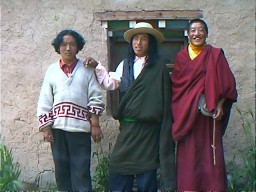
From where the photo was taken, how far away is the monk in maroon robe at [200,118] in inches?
167

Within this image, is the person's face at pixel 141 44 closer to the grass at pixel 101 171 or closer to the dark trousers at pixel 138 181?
the dark trousers at pixel 138 181

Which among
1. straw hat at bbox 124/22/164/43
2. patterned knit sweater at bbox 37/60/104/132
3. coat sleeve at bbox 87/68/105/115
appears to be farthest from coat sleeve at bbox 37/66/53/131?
straw hat at bbox 124/22/164/43

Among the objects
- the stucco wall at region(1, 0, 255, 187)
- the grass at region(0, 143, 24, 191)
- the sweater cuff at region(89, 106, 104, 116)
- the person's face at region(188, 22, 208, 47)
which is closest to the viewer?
the person's face at region(188, 22, 208, 47)

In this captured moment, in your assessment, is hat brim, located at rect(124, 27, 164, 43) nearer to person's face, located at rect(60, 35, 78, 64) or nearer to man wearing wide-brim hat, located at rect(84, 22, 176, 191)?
man wearing wide-brim hat, located at rect(84, 22, 176, 191)

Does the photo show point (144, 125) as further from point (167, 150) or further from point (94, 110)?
point (94, 110)

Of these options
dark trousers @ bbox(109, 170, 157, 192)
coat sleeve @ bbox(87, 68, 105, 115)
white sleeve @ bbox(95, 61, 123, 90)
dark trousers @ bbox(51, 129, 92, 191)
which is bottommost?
dark trousers @ bbox(109, 170, 157, 192)

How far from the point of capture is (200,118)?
14.2ft

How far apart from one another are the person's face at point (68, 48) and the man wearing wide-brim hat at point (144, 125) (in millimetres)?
510

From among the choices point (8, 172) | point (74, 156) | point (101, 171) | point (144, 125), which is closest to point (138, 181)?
point (144, 125)

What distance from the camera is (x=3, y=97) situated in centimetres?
549

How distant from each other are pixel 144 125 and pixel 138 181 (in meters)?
0.51

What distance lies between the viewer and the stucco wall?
5.36 m

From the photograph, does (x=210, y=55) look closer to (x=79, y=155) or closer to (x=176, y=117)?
(x=176, y=117)

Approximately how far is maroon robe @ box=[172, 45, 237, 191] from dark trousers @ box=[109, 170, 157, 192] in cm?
24
